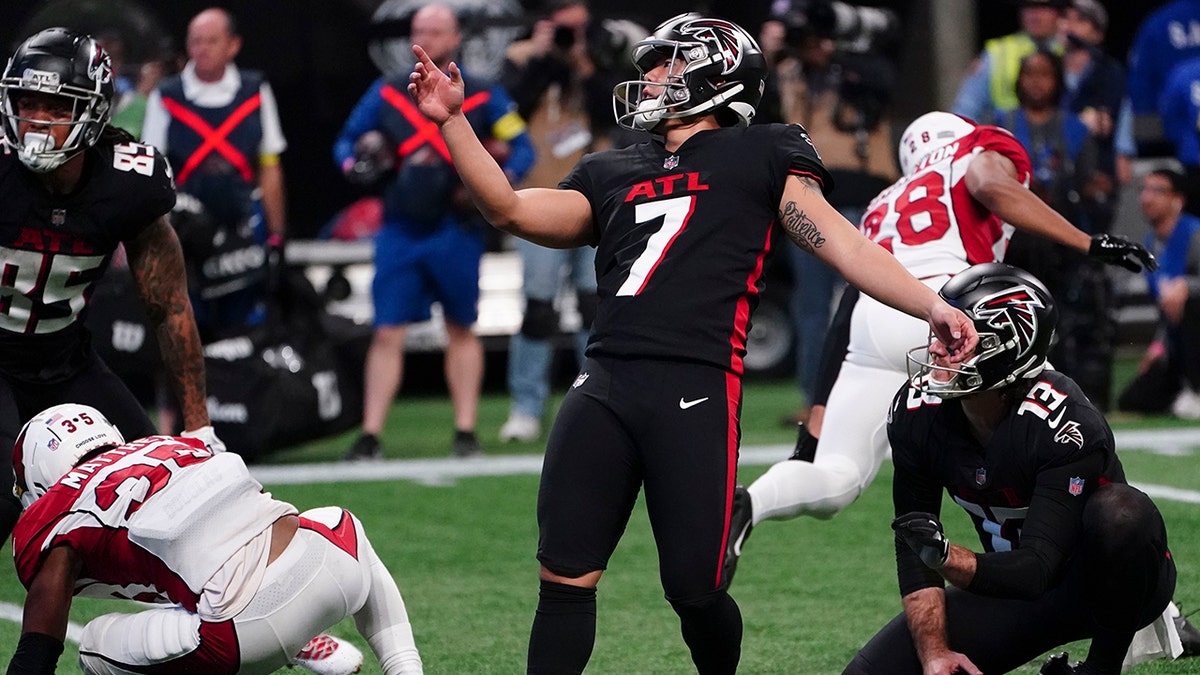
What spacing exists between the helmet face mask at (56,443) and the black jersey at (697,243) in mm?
1119

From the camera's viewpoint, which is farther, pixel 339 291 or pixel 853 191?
pixel 339 291

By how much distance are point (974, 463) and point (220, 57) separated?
536cm

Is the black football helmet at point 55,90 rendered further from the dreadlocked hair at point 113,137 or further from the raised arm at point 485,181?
the raised arm at point 485,181

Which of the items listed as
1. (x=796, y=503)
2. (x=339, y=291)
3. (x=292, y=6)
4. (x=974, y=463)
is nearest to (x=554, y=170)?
(x=339, y=291)

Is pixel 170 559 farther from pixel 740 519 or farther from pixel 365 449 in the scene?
pixel 365 449

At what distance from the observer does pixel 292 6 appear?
10781 mm

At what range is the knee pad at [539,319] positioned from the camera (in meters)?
8.88

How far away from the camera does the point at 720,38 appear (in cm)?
422

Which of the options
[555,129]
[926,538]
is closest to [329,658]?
[926,538]

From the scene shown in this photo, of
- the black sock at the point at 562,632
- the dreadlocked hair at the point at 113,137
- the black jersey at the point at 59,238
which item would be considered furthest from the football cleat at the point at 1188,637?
the dreadlocked hair at the point at 113,137

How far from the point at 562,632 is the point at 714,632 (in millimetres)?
343

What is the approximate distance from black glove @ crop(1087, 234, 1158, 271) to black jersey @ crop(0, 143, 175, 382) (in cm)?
259

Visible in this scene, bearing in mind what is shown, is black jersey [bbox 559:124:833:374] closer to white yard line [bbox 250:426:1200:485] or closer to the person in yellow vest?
white yard line [bbox 250:426:1200:485]

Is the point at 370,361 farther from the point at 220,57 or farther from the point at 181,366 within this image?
the point at 181,366
